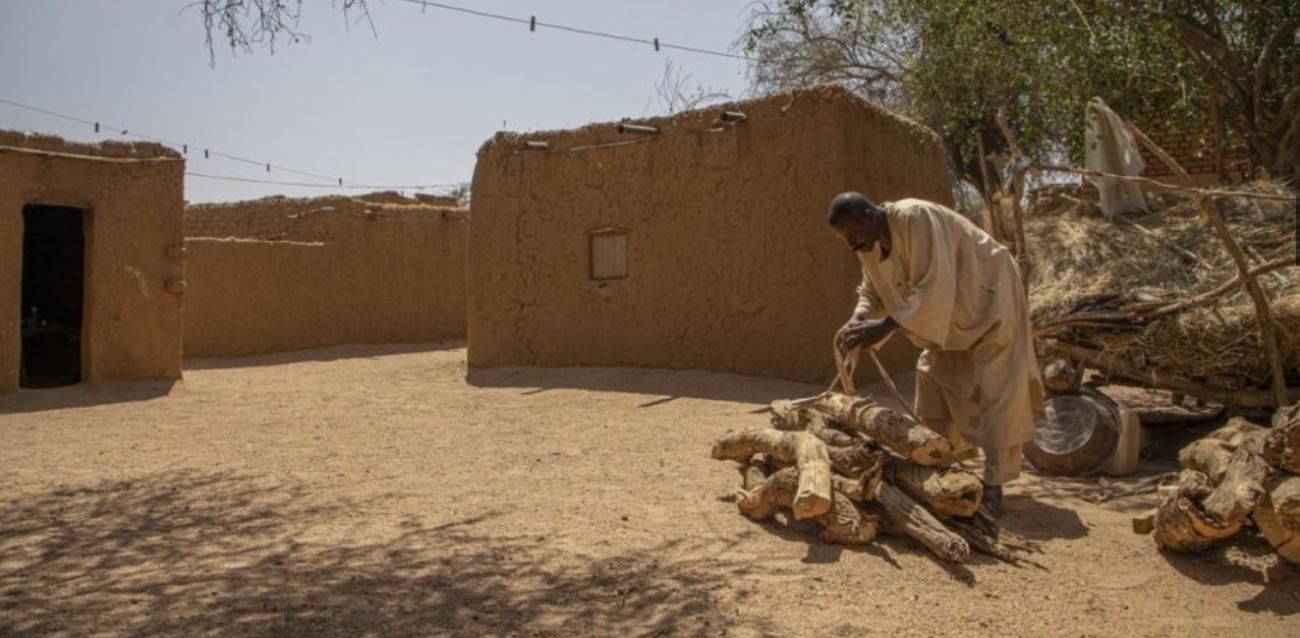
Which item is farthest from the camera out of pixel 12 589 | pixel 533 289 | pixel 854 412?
pixel 533 289

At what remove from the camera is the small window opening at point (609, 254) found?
9305 mm

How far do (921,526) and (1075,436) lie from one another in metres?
1.85

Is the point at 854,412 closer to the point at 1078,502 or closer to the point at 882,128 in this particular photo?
the point at 1078,502

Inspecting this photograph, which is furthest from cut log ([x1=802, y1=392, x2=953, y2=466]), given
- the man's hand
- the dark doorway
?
the dark doorway

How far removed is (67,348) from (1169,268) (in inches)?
454

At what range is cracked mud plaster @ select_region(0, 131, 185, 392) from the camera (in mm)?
8133

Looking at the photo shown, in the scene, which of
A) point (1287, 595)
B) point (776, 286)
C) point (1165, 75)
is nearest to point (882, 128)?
point (776, 286)

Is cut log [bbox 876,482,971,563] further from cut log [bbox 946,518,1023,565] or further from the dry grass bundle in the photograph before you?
the dry grass bundle

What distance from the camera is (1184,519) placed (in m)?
3.69

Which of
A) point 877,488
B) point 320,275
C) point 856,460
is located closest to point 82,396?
point 320,275

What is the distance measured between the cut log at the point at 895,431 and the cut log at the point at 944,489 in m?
0.05

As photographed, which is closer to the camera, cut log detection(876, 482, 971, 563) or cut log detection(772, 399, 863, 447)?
cut log detection(876, 482, 971, 563)

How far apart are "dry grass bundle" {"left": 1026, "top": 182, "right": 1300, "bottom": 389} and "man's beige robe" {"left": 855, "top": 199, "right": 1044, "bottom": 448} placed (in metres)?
1.07

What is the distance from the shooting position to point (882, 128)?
8469mm
